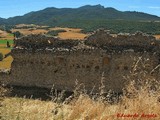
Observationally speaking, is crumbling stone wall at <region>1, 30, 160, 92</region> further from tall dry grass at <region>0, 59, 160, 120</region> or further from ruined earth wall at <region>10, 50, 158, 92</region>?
tall dry grass at <region>0, 59, 160, 120</region>

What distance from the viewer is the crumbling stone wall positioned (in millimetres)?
18719

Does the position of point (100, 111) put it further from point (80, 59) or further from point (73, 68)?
point (73, 68)

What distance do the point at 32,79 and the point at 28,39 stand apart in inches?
85.8

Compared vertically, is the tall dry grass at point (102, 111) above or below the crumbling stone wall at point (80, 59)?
above

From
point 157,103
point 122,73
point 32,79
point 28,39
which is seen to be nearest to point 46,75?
point 32,79

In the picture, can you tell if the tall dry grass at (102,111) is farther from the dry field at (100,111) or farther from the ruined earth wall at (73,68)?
the ruined earth wall at (73,68)

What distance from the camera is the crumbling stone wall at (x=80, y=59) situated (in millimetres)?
18719

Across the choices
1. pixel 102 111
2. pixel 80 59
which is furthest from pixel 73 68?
pixel 102 111

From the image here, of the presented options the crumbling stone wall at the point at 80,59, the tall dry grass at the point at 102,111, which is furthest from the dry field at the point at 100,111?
the crumbling stone wall at the point at 80,59

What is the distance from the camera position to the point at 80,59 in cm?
1950

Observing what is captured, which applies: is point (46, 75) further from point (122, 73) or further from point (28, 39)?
point (122, 73)

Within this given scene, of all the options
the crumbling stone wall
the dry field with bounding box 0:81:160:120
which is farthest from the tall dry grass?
the crumbling stone wall

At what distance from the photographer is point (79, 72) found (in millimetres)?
19625

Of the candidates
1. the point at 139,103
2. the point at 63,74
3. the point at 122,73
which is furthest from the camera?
the point at 63,74
